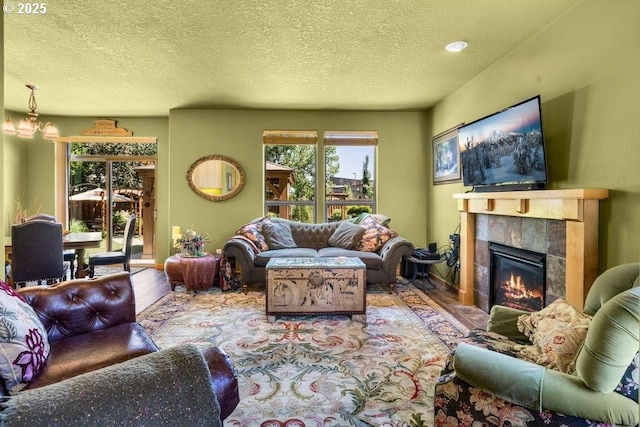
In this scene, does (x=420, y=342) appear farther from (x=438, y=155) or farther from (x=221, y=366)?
(x=438, y=155)

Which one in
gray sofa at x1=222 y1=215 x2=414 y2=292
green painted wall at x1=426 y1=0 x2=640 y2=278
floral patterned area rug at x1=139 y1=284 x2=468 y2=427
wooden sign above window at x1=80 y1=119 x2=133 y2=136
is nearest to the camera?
floral patterned area rug at x1=139 y1=284 x2=468 y2=427

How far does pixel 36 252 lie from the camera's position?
11.6ft

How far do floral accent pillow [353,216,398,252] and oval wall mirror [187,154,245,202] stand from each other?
215 centimetres

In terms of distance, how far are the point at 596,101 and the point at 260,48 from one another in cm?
273

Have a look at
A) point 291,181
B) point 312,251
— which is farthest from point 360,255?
point 291,181

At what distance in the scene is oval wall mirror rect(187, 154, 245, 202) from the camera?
5.53 metres

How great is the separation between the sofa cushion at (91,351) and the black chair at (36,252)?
2367 millimetres

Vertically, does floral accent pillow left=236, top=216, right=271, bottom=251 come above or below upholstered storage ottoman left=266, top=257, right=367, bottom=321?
above

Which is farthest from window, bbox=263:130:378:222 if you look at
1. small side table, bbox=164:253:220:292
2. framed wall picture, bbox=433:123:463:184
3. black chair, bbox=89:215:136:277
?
black chair, bbox=89:215:136:277

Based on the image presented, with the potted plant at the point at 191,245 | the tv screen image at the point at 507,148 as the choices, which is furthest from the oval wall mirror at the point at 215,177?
the tv screen image at the point at 507,148

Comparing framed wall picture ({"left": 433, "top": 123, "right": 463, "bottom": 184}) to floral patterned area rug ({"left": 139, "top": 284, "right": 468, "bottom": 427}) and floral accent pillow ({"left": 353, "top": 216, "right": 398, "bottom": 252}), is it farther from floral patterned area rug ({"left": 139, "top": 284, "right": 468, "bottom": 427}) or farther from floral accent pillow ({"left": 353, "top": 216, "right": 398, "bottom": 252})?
floral patterned area rug ({"left": 139, "top": 284, "right": 468, "bottom": 427})

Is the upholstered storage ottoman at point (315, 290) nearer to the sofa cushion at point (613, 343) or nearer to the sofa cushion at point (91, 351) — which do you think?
the sofa cushion at point (91, 351)

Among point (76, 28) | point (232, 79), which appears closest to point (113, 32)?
point (76, 28)

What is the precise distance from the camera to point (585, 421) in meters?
1.21
